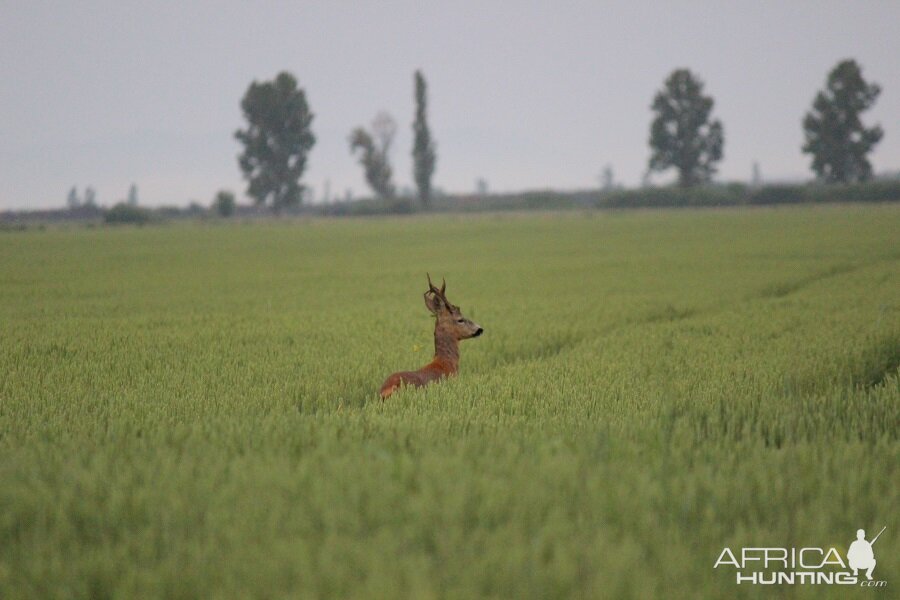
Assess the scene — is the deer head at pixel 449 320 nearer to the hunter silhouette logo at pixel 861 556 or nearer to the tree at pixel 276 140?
the hunter silhouette logo at pixel 861 556

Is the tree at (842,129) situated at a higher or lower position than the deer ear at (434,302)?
higher

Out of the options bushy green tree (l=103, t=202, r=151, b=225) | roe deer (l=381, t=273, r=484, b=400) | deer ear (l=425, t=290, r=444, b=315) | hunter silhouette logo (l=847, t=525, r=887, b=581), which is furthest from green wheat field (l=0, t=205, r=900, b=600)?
bushy green tree (l=103, t=202, r=151, b=225)

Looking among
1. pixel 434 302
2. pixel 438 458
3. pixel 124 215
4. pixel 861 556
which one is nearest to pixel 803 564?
pixel 861 556

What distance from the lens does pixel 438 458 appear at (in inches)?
152

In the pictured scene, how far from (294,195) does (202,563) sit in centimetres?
9176

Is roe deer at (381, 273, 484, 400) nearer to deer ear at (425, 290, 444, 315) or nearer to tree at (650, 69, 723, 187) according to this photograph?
deer ear at (425, 290, 444, 315)

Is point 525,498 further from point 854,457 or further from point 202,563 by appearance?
point 854,457

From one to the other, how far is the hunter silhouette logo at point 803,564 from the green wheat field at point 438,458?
54 mm

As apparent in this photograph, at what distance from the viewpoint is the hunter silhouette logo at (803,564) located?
9.81ft

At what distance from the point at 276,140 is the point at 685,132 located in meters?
45.8

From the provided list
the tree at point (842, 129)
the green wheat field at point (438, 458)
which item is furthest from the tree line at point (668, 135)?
the green wheat field at point (438, 458)

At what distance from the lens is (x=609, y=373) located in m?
7.59

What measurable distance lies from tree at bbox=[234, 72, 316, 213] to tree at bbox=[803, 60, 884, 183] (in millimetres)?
54108

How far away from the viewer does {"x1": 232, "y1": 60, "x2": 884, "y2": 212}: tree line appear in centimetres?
8431
